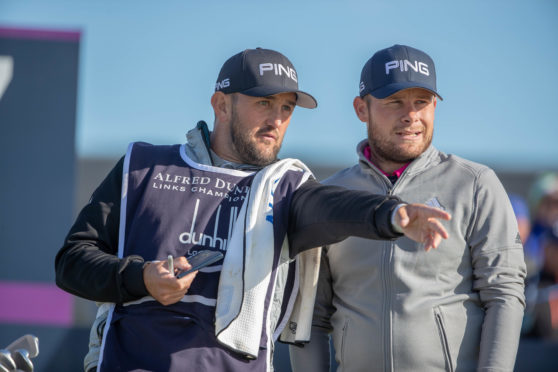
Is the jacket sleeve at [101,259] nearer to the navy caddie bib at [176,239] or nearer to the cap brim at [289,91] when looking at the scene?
the navy caddie bib at [176,239]

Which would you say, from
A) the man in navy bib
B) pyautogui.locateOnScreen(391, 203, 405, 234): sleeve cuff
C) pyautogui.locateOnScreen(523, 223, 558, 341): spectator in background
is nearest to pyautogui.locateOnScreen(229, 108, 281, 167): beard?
the man in navy bib

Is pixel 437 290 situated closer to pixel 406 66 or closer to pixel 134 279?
pixel 406 66

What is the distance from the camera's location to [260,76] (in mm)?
2928

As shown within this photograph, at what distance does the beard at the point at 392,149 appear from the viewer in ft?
9.86

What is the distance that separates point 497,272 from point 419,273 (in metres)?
0.29

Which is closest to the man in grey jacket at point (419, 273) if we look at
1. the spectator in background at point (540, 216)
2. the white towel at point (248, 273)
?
the white towel at point (248, 273)

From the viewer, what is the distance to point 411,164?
2.98m

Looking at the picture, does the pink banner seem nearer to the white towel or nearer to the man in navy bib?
the man in navy bib

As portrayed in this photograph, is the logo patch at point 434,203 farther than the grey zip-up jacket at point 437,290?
Answer: Yes

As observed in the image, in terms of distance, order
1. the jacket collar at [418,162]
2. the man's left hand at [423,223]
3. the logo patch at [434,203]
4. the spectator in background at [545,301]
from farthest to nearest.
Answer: the spectator in background at [545,301], the jacket collar at [418,162], the logo patch at [434,203], the man's left hand at [423,223]

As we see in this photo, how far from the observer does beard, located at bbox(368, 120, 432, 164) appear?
3.00m

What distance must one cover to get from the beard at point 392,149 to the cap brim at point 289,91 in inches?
11.2

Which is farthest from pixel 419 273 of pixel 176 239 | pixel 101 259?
pixel 101 259

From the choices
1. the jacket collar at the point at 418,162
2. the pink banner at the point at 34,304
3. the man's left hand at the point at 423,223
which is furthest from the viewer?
the pink banner at the point at 34,304
